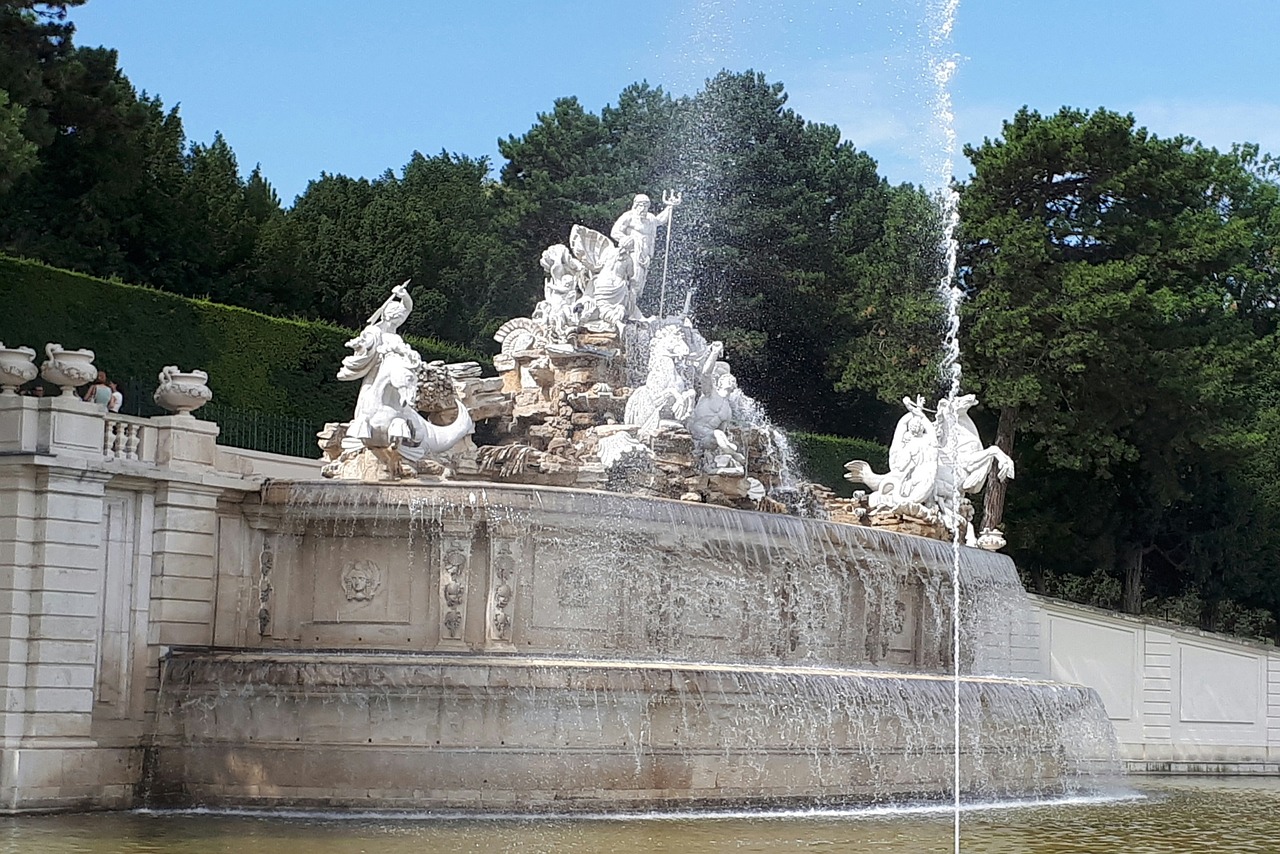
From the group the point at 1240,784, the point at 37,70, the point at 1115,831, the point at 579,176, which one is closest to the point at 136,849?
the point at 1115,831

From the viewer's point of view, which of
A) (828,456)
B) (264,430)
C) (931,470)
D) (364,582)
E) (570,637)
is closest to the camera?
(364,582)

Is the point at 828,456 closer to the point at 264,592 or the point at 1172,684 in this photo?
the point at 1172,684

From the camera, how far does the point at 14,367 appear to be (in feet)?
59.4

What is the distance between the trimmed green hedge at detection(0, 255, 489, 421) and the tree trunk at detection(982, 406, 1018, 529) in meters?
15.4

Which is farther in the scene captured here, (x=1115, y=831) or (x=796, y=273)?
(x=796, y=273)

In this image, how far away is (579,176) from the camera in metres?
44.4

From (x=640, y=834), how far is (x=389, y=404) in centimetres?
707

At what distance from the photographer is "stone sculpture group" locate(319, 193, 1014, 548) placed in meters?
21.6

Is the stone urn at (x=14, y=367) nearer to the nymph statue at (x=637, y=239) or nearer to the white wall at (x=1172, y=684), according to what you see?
the nymph statue at (x=637, y=239)

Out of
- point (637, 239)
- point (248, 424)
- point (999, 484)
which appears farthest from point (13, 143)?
point (999, 484)

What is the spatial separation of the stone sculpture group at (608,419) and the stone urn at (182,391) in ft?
7.34

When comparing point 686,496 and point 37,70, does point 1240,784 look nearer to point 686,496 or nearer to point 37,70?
point 686,496

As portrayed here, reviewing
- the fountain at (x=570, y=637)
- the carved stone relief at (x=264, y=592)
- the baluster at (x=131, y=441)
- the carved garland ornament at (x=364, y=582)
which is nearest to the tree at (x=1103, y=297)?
the fountain at (x=570, y=637)

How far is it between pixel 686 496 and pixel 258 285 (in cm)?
2046
